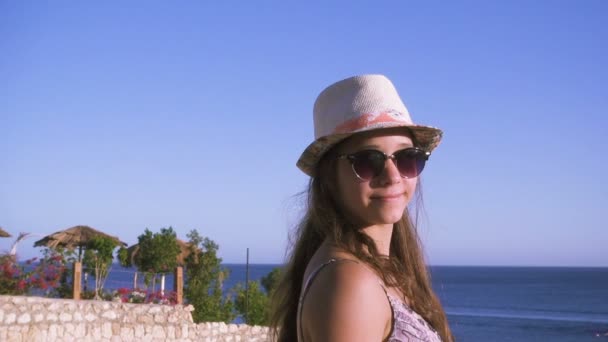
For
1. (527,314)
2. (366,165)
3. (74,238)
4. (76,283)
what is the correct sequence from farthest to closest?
(527,314) → (74,238) → (76,283) → (366,165)

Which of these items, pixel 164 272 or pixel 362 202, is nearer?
pixel 362 202

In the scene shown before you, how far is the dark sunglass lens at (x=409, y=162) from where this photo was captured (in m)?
1.74

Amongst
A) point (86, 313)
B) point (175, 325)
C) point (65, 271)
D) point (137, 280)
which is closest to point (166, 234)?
point (137, 280)

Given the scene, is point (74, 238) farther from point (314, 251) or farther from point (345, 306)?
point (345, 306)

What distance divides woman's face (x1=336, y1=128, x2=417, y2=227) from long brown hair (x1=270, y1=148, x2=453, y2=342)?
37 mm

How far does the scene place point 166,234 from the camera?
1493 cm

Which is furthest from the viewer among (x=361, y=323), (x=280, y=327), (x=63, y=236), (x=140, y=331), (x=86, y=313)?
(x=63, y=236)

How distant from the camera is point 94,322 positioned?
8.90 metres

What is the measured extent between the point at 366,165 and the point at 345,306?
407 mm

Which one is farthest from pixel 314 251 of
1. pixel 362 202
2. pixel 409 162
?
pixel 409 162

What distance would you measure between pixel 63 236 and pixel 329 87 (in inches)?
539

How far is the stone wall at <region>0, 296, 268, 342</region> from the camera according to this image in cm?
811

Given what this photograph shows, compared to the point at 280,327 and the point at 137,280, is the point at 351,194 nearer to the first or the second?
the point at 280,327

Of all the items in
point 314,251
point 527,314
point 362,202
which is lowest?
point 527,314
